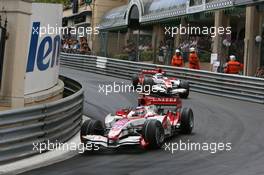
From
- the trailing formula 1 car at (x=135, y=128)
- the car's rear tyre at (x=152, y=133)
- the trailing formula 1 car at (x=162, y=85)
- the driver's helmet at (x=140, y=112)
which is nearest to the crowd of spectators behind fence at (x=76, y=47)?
the trailing formula 1 car at (x=162, y=85)

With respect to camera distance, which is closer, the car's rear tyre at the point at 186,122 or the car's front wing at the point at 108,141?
the car's front wing at the point at 108,141

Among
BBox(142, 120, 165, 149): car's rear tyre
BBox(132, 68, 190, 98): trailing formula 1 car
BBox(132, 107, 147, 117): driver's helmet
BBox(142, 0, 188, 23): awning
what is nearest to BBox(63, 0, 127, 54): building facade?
BBox(142, 0, 188, 23): awning

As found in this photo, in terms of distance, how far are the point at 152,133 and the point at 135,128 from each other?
0.59 meters

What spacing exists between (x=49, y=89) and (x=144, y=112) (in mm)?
3489

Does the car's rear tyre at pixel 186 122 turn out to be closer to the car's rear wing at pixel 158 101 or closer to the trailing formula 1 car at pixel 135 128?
the trailing formula 1 car at pixel 135 128

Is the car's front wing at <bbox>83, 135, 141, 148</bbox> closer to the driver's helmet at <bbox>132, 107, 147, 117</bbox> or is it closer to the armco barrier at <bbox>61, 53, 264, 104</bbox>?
the driver's helmet at <bbox>132, 107, 147, 117</bbox>

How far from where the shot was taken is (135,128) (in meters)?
10.2

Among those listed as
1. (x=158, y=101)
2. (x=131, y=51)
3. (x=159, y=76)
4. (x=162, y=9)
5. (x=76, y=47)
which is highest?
(x=162, y=9)

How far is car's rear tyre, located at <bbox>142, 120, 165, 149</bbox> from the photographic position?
9.70m

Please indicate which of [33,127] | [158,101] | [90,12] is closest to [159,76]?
[158,101]

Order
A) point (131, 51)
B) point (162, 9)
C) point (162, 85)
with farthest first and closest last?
point (162, 9)
point (131, 51)
point (162, 85)

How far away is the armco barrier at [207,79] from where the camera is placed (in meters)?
18.8

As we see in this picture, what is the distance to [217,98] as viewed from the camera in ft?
64.1

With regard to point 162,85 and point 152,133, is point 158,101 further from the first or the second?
point 162,85
